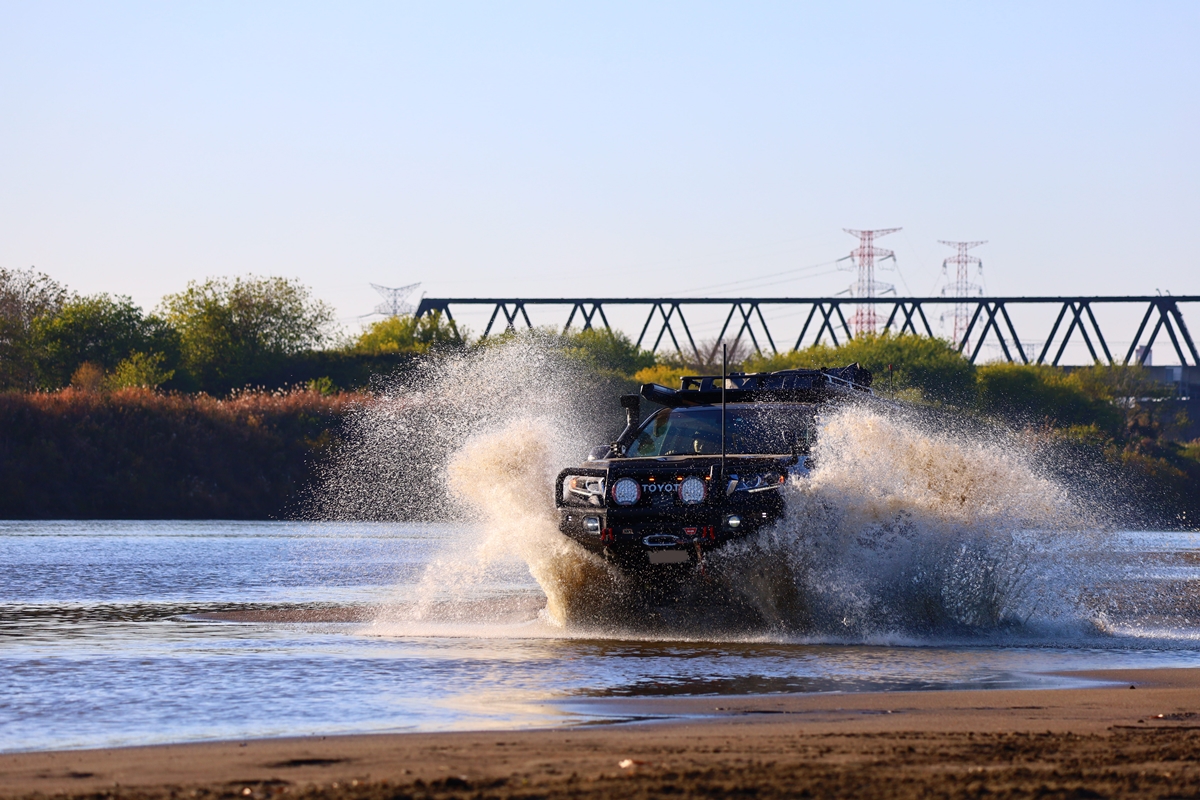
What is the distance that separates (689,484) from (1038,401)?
8722 cm

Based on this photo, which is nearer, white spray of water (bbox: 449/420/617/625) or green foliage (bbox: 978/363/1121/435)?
white spray of water (bbox: 449/420/617/625)

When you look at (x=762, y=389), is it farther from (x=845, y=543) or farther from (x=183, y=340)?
(x=183, y=340)

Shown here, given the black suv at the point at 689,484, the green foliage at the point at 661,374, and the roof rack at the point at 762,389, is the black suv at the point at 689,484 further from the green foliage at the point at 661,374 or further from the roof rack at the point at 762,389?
the green foliage at the point at 661,374

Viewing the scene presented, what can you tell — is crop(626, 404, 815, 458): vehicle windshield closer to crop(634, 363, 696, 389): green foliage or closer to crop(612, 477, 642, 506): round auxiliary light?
crop(612, 477, 642, 506): round auxiliary light

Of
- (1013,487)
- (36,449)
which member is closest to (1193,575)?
(1013,487)

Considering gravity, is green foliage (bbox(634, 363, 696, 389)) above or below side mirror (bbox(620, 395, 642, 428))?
below

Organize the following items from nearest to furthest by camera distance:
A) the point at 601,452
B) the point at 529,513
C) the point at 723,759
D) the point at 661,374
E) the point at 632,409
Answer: the point at 723,759 → the point at 601,452 → the point at 529,513 → the point at 632,409 → the point at 661,374

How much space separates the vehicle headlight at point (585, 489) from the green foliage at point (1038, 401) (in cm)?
8210

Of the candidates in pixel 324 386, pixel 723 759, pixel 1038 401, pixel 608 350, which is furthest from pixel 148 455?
pixel 723 759

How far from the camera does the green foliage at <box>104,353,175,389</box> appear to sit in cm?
8962

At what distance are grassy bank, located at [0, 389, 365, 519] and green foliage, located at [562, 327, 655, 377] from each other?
1056 inches

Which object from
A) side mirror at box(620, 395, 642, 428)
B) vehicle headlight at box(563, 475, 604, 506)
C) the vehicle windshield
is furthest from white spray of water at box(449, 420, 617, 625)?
the vehicle windshield

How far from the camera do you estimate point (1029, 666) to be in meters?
13.1

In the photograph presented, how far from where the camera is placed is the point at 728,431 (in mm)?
15984
